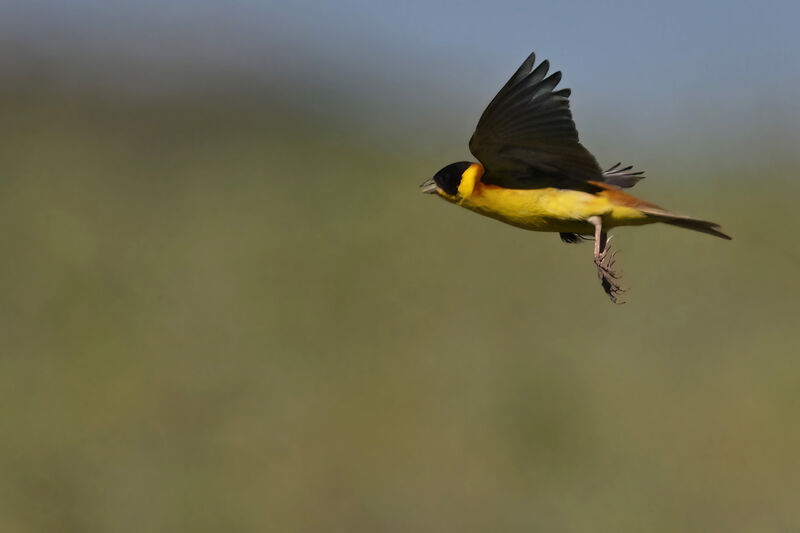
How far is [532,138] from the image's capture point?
609cm

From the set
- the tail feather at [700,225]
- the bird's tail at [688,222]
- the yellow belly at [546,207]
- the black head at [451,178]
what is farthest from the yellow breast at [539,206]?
the tail feather at [700,225]

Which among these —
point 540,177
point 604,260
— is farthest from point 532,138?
point 604,260

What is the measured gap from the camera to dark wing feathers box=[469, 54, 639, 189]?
5.98 m

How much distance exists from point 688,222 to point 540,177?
0.77 meters

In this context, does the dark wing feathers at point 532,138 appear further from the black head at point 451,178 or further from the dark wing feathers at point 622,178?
the dark wing feathers at point 622,178

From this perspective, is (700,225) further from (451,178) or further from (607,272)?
(451,178)

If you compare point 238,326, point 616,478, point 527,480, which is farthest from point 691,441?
point 238,326

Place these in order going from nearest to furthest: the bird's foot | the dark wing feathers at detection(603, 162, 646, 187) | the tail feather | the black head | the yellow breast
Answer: the tail feather < the bird's foot < the yellow breast < the black head < the dark wing feathers at detection(603, 162, 646, 187)

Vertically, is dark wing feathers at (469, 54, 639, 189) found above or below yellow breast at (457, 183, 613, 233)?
above

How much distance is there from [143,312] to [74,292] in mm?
1328

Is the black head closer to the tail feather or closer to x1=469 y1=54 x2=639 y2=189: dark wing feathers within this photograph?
x1=469 y1=54 x2=639 y2=189: dark wing feathers

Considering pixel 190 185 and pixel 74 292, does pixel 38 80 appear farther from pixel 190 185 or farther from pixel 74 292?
pixel 74 292

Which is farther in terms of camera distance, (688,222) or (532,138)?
(532,138)

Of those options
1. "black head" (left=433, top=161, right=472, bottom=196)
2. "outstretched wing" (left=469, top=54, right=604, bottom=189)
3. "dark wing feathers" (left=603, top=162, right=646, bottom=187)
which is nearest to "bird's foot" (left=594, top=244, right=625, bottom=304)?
"outstretched wing" (left=469, top=54, right=604, bottom=189)
